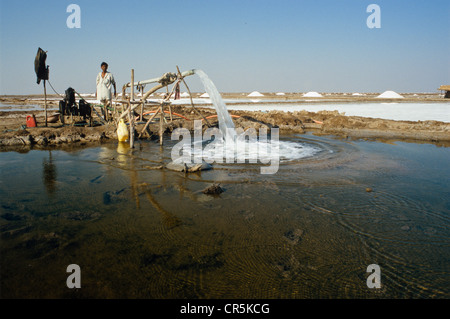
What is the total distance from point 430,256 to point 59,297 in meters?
4.22

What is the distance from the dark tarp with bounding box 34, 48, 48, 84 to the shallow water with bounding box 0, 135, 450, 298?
191 inches

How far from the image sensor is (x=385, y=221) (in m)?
4.07

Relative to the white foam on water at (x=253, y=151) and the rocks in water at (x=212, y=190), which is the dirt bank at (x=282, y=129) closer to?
the white foam on water at (x=253, y=151)

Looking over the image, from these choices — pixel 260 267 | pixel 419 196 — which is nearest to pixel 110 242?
pixel 260 267

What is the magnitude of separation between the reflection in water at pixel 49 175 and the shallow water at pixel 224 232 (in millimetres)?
23

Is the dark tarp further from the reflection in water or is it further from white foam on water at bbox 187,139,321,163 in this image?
white foam on water at bbox 187,139,321,163

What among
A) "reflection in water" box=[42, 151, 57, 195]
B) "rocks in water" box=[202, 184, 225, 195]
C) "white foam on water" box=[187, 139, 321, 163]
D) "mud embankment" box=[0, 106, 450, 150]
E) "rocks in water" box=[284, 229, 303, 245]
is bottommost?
"rocks in water" box=[284, 229, 303, 245]

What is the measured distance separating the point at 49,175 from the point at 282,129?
11312 millimetres

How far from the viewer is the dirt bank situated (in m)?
9.68

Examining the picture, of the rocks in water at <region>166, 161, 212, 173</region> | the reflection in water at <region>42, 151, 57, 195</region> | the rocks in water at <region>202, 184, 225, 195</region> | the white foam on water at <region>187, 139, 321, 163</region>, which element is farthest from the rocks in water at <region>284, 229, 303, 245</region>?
the reflection in water at <region>42, 151, 57, 195</region>

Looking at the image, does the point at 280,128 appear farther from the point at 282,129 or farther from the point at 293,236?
the point at 293,236

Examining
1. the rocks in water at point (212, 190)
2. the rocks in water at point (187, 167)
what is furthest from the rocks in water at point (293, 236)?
the rocks in water at point (187, 167)
